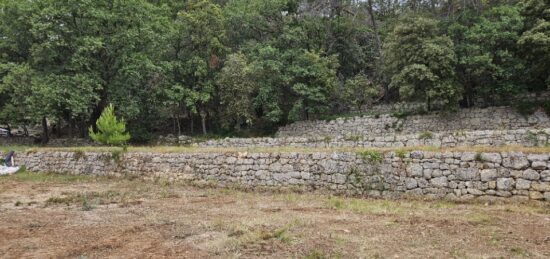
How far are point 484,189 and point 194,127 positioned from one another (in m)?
29.3

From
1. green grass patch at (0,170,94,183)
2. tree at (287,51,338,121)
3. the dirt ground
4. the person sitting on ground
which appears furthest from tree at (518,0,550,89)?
the person sitting on ground

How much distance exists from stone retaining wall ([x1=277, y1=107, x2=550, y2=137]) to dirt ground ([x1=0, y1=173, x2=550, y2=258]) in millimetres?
14976

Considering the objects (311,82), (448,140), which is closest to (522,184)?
(448,140)

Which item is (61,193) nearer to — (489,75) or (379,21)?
(489,75)

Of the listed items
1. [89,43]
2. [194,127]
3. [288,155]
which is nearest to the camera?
[288,155]

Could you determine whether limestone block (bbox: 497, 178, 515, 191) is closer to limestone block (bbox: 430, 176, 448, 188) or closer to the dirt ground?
the dirt ground

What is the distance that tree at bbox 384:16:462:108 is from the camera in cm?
2091

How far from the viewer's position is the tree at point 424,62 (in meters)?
20.9

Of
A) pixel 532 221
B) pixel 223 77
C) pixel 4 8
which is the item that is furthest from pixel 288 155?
pixel 4 8

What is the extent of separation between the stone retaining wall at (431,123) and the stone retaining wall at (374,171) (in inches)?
565

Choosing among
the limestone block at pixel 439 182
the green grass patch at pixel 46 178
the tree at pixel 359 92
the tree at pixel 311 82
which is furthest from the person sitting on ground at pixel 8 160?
the tree at pixel 359 92

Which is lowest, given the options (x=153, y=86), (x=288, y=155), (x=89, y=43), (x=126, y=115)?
(x=288, y=155)

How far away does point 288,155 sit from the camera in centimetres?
1140

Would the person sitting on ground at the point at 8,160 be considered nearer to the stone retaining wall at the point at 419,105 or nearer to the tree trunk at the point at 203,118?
the tree trunk at the point at 203,118
